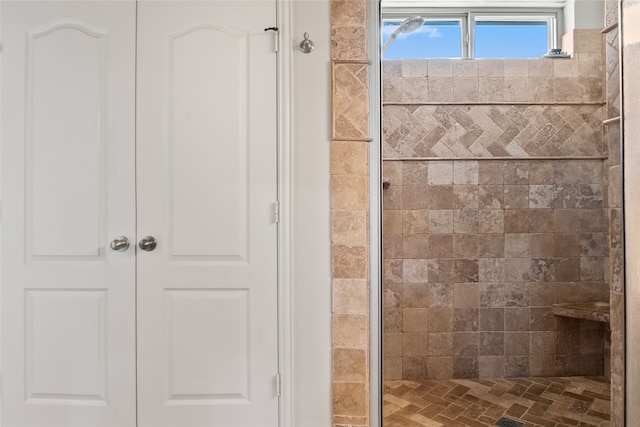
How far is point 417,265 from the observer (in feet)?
5.49

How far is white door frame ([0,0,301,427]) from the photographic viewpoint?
1.20 m

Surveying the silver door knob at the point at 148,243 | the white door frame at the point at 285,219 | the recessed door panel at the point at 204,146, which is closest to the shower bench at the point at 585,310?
the white door frame at the point at 285,219

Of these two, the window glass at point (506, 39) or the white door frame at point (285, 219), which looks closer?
the white door frame at point (285, 219)

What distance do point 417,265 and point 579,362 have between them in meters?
0.76

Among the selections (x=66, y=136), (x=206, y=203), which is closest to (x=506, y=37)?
(x=206, y=203)

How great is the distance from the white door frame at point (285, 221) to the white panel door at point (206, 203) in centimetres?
3

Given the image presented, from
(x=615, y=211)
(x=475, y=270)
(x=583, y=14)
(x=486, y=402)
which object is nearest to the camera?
(x=615, y=211)

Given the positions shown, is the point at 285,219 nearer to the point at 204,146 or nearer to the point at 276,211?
the point at 276,211

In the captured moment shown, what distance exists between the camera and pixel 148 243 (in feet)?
3.93

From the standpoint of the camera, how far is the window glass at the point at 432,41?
161 cm

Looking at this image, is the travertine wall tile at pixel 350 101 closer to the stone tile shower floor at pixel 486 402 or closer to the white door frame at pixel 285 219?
the white door frame at pixel 285 219

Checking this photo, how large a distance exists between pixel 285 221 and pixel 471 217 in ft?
3.68

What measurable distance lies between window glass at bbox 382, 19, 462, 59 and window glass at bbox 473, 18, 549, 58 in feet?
0.40

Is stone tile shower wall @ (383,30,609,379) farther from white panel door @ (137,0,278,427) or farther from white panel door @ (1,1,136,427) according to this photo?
white panel door @ (1,1,136,427)
